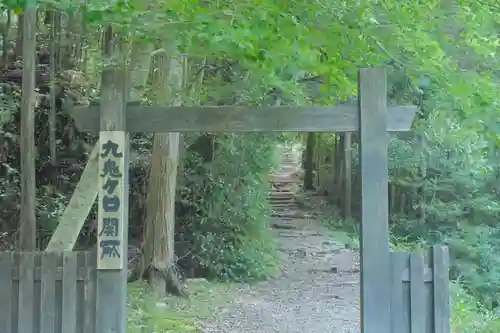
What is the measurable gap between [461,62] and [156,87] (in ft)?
14.7

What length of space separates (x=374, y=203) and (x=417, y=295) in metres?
0.77

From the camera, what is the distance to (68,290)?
4.36 m

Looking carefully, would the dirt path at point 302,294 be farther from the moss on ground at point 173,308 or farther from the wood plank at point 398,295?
the wood plank at point 398,295

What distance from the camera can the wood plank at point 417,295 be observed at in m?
4.34

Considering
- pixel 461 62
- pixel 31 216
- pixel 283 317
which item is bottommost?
pixel 283 317

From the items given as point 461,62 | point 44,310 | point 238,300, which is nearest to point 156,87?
point 238,300

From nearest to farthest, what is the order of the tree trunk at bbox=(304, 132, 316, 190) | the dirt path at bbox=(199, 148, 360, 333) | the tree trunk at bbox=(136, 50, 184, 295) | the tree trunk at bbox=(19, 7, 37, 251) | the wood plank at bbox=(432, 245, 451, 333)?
the wood plank at bbox=(432, 245, 451, 333)
the tree trunk at bbox=(19, 7, 37, 251)
the dirt path at bbox=(199, 148, 360, 333)
the tree trunk at bbox=(136, 50, 184, 295)
the tree trunk at bbox=(304, 132, 316, 190)

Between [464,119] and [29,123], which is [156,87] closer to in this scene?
[29,123]

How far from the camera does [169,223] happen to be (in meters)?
9.12

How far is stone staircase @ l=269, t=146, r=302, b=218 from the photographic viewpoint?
18.5 m

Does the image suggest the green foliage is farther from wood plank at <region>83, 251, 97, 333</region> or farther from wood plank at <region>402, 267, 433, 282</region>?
wood plank at <region>402, 267, 433, 282</region>

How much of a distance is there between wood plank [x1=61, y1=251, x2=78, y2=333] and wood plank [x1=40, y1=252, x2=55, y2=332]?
3.1 inches

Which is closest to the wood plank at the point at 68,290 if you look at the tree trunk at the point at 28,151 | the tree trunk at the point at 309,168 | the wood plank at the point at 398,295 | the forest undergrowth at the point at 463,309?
the wood plank at the point at 398,295

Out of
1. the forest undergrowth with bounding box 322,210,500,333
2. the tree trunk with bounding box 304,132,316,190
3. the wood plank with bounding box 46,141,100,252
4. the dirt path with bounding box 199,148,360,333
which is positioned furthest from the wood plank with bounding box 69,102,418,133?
the tree trunk with bounding box 304,132,316,190
